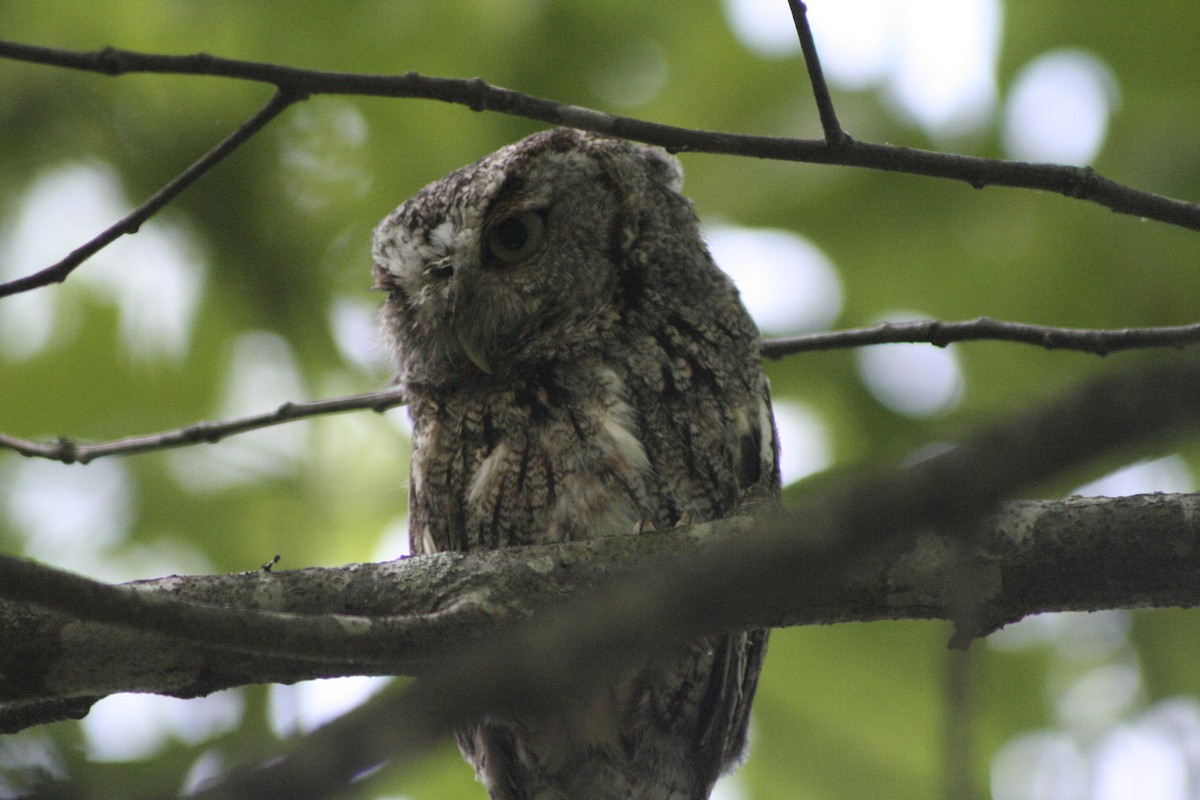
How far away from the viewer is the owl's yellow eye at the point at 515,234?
3998 mm

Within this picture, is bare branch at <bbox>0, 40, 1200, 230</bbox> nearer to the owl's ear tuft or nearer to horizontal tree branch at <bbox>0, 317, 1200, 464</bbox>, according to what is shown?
horizontal tree branch at <bbox>0, 317, 1200, 464</bbox>

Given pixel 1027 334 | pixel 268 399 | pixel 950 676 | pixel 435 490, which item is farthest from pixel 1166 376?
pixel 268 399

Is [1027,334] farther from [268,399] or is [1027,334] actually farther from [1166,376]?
[268,399]

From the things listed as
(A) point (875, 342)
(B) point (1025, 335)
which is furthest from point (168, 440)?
(B) point (1025, 335)

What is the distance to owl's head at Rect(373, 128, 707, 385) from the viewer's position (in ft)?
12.6

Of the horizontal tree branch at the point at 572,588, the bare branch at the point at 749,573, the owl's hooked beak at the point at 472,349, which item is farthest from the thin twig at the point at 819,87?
the owl's hooked beak at the point at 472,349

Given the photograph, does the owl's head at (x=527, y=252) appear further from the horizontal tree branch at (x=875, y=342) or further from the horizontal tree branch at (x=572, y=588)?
the horizontal tree branch at (x=572, y=588)

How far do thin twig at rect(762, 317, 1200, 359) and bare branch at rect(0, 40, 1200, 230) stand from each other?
0.56 metres

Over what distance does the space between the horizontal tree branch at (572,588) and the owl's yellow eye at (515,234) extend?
4.94 ft

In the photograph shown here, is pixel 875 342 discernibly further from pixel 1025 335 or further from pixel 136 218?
pixel 136 218

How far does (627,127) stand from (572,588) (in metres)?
1.05

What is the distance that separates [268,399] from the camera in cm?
577

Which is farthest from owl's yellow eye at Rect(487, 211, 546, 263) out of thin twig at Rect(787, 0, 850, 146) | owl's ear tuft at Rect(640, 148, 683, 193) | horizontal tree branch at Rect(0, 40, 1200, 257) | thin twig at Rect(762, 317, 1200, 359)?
thin twig at Rect(787, 0, 850, 146)

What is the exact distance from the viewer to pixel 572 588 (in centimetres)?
267
